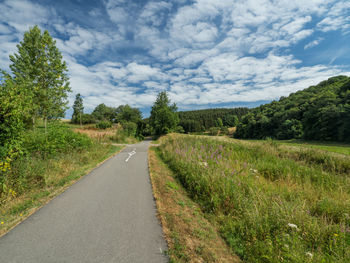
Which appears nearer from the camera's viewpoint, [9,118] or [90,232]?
[90,232]

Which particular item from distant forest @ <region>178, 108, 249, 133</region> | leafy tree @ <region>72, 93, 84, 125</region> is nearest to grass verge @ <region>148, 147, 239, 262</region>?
leafy tree @ <region>72, 93, 84, 125</region>

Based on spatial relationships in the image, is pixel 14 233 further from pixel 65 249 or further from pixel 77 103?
pixel 77 103

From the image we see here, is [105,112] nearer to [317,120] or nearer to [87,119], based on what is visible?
[87,119]

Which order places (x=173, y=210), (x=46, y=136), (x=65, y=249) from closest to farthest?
1. (x=65, y=249)
2. (x=173, y=210)
3. (x=46, y=136)

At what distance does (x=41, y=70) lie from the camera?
1330 centimetres

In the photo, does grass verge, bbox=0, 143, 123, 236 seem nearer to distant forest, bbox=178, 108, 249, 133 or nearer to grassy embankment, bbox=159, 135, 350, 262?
grassy embankment, bbox=159, 135, 350, 262

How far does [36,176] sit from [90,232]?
13.7ft

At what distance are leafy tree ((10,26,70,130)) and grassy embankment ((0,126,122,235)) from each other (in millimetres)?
7467

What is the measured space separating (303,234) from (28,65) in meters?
20.6

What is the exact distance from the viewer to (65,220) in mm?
3229

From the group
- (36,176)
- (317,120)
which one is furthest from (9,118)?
(317,120)

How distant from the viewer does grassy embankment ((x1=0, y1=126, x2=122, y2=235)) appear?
11.8ft

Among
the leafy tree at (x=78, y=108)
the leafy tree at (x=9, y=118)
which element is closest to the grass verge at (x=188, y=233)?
the leafy tree at (x=9, y=118)

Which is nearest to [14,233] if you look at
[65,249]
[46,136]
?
[65,249]
